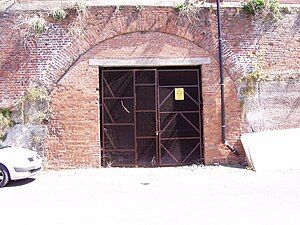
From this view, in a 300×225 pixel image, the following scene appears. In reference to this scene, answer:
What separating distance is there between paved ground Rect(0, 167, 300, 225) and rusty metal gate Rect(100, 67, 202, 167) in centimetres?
76

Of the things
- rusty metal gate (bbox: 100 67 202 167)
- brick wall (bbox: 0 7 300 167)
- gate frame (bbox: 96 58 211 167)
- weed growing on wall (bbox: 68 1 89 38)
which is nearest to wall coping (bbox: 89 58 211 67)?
gate frame (bbox: 96 58 211 167)

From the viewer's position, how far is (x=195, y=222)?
19.9 feet

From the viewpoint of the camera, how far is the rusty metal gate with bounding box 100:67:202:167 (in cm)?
1196

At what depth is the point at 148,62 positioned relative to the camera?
11.9m

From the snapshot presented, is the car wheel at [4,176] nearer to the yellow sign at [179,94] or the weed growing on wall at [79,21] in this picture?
the weed growing on wall at [79,21]

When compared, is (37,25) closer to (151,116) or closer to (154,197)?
(151,116)

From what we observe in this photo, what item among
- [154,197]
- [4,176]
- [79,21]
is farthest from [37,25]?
[154,197]

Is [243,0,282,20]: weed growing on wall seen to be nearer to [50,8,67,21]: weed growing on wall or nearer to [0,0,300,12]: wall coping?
[0,0,300,12]: wall coping

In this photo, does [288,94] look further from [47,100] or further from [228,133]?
[47,100]

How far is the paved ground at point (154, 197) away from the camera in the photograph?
6355 mm

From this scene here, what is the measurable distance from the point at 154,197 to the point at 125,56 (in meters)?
5.21

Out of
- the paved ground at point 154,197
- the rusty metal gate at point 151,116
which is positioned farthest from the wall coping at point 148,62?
the paved ground at point 154,197

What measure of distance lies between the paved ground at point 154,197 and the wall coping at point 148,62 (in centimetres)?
318

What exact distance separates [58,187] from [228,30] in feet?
23.1
